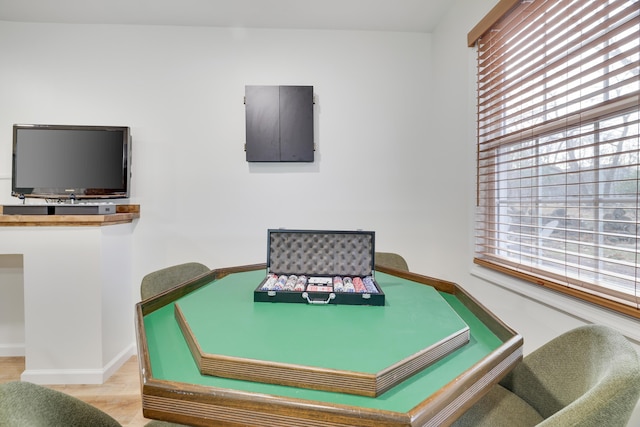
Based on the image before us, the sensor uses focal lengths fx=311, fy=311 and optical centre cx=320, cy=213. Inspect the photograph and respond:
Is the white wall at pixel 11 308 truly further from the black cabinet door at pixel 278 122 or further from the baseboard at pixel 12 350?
the black cabinet door at pixel 278 122

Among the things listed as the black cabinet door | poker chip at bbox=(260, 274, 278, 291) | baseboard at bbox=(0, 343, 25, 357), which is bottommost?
baseboard at bbox=(0, 343, 25, 357)

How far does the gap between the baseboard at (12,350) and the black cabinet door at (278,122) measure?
8.31ft

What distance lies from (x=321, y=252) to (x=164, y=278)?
35.6 inches

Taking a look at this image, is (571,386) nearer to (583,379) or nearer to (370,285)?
(583,379)

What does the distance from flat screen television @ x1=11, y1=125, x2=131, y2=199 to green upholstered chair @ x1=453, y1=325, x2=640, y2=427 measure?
2.80m

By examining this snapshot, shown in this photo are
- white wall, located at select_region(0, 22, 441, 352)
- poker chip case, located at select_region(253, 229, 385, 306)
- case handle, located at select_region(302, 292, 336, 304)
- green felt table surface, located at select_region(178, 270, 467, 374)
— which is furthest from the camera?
white wall, located at select_region(0, 22, 441, 352)

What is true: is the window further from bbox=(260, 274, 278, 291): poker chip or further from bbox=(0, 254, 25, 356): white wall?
bbox=(0, 254, 25, 356): white wall

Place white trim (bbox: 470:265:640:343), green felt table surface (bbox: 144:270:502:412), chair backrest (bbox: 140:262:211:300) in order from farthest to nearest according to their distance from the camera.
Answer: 1. chair backrest (bbox: 140:262:211:300)
2. white trim (bbox: 470:265:640:343)
3. green felt table surface (bbox: 144:270:502:412)

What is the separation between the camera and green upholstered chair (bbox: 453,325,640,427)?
641mm

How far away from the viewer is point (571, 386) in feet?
3.16

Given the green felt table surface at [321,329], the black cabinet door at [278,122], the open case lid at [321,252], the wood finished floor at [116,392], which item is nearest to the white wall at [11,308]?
the wood finished floor at [116,392]

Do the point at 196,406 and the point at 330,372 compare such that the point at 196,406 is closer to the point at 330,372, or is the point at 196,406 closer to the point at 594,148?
the point at 330,372

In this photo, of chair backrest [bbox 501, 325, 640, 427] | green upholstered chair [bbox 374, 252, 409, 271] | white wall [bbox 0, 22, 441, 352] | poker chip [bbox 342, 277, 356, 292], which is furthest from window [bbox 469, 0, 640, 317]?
poker chip [bbox 342, 277, 356, 292]

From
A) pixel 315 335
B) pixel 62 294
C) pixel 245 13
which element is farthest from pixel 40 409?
pixel 245 13
